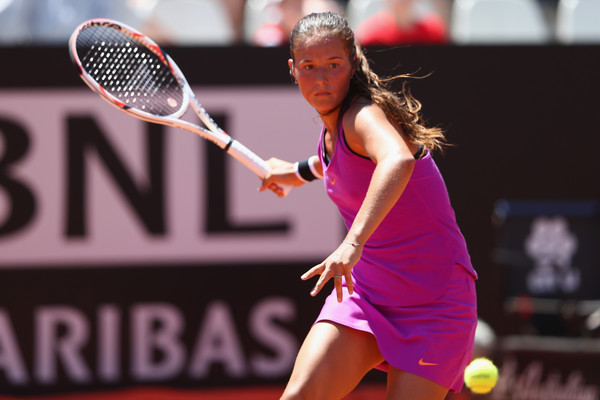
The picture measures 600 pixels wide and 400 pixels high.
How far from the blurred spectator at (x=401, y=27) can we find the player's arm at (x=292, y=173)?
2.12m

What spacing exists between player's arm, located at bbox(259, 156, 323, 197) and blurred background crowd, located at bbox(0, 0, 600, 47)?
84.9 inches

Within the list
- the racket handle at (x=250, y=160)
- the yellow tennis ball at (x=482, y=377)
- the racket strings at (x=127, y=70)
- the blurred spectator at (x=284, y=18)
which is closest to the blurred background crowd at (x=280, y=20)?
the blurred spectator at (x=284, y=18)

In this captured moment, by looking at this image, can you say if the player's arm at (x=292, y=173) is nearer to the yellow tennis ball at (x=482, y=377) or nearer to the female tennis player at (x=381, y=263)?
the female tennis player at (x=381, y=263)

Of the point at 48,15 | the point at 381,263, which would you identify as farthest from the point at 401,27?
the point at 381,263

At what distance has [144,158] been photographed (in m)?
5.18

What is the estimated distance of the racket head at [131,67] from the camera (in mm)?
3447

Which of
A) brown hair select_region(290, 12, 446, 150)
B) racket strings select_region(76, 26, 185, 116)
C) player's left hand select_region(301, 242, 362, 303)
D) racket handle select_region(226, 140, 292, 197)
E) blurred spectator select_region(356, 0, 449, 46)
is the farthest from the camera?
blurred spectator select_region(356, 0, 449, 46)

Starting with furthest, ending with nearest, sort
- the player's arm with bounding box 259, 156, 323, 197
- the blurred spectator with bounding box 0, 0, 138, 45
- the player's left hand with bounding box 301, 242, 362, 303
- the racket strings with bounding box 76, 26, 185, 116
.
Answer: the blurred spectator with bounding box 0, 0, 138, 45, the racket strings with bounding box 76, 26, 185, 116, the player's arm with bounding box 259, 156, 323, 197, the player's left hand with bounding box 301, 242, 362, 303

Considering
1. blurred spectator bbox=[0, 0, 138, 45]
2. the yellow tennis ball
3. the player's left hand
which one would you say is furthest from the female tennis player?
blurred spectator bbox=[0, 0, 138, 45]

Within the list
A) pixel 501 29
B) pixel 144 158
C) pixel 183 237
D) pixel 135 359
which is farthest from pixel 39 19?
pixel 501 29

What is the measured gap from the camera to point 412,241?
2746mm

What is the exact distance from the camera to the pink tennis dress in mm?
2705

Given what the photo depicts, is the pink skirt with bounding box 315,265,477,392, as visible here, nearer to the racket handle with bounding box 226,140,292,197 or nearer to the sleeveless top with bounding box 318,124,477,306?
the sleeveless top with bounding box 318,124,477,306

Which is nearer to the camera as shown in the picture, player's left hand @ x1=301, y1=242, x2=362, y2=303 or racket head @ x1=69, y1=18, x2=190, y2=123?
player's left hand @ x1=301, y1=242, x2=362, y2=303
